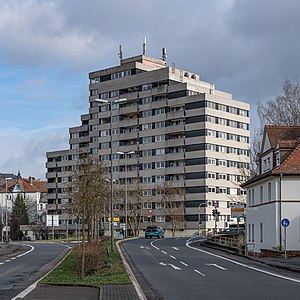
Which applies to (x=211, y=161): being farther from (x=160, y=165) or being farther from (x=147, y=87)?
(x=147, y=87)

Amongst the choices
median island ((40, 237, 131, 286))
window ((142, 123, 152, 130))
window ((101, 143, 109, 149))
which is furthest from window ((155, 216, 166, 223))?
median island ((40, 237, 131, 286))

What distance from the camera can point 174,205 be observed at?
109500 mm

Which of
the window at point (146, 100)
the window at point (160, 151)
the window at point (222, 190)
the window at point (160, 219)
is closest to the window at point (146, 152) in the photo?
the window at point (160, 151)

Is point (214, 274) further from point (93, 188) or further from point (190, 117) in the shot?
point (190, 117)

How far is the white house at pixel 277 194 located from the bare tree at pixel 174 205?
57.9m

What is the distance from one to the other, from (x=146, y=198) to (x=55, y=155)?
32.3m

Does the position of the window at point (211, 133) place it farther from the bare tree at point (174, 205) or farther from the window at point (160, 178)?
the window at point (160, 178)

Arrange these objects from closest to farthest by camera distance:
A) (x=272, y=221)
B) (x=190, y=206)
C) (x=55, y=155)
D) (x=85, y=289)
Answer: (x=85, y=289), (x=272, y=221), (x=190, y=206), (x=55, y=155)

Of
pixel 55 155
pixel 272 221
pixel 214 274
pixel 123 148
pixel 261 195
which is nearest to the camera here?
pixel 214 274

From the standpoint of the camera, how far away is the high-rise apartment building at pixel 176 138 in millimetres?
109125

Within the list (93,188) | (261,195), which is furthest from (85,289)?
(261,195)

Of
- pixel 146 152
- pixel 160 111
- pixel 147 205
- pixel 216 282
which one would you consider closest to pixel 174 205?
pixel 147 205

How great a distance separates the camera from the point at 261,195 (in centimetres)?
4859

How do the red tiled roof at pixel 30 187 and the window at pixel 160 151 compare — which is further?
the red tiled roof at pixel 30 187
